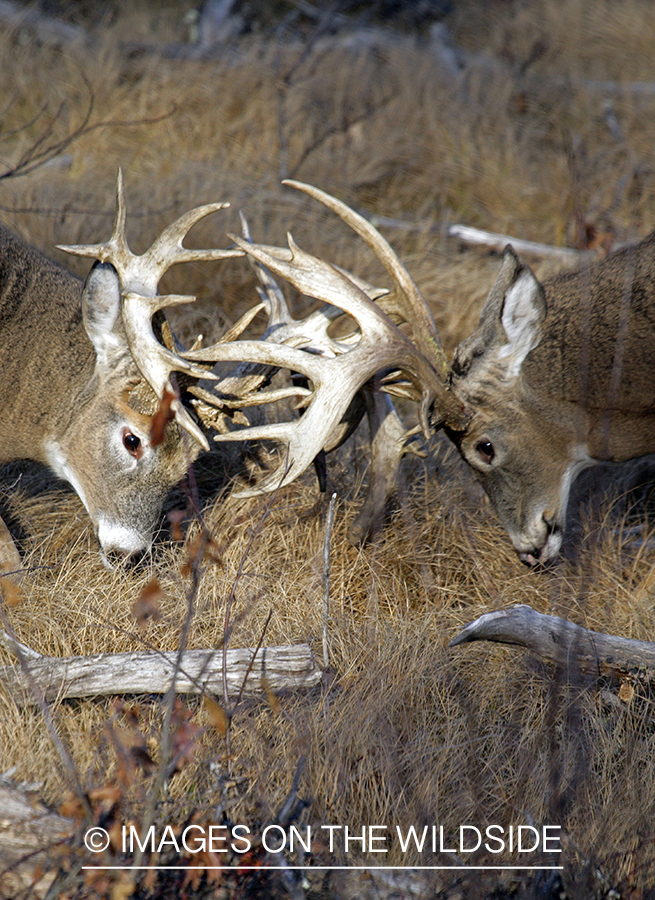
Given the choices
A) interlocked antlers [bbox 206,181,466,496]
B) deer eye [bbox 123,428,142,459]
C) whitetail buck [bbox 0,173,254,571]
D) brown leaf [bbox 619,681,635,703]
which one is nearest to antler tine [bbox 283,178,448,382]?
interlocked antlers [bbox 206,181,466,496]

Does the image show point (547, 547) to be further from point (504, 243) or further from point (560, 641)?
point (504, 243)

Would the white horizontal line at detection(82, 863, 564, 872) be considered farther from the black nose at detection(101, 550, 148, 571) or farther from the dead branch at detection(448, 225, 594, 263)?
the dead branch at detection(448, 225, 594, 263)

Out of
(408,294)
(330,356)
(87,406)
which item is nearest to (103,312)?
(87,406)

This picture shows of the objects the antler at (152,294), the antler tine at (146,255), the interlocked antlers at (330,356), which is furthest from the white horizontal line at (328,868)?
the antler tine at (146,255)

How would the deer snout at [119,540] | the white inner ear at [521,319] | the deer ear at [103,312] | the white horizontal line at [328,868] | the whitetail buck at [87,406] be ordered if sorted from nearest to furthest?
the white horizontal line at [328,868] < the white inner ear at [521,319] < the deer ear at [103,312] < the whitetail buck at [87,406] < the deer snout at [119,540]

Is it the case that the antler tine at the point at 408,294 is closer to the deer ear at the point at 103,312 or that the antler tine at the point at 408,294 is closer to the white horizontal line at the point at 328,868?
the deer ear at the point at 103,312

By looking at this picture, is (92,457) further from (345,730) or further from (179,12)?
(179,12)

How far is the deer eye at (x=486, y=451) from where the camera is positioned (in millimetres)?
4352

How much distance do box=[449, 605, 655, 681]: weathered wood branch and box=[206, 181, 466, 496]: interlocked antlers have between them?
37.2 inches

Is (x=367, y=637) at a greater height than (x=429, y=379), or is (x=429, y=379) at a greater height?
(x=429, y=379)

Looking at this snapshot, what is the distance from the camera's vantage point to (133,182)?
775cm

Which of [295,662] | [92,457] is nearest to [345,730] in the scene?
[295,662]

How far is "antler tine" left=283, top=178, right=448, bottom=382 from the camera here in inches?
158

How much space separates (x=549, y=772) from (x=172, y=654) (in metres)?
1.60
